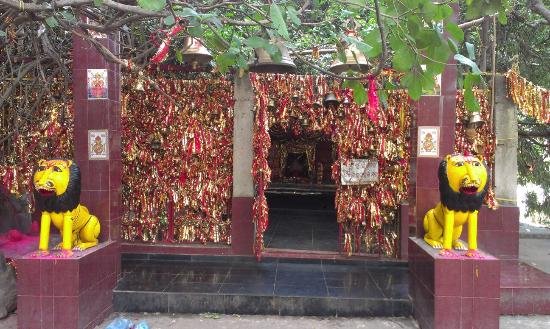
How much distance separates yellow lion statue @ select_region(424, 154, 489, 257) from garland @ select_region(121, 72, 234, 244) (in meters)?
3.38

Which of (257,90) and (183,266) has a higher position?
(257,90)

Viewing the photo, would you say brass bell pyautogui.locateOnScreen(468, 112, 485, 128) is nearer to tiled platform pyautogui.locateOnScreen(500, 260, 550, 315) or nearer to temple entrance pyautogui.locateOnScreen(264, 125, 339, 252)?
tiled platform pyautogui.locateOnScreen(500, 260, 550, 315)

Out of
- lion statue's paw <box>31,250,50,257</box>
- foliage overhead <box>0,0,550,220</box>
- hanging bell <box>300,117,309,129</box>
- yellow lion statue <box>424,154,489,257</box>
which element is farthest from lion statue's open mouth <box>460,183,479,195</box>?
lion statue's paw <box>31,250,50,257</box>

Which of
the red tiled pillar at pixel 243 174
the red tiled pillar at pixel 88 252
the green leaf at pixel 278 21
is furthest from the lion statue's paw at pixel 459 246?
the red tiled pillar at pixel 88 252

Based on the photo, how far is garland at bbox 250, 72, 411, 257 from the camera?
624 cm

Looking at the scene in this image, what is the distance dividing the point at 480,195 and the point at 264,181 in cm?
282

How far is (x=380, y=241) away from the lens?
6.55 m

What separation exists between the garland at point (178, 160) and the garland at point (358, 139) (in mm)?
825

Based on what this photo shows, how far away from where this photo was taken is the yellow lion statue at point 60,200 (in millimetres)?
4098

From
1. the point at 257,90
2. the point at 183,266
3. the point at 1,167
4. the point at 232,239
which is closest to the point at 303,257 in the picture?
the point at 232,239

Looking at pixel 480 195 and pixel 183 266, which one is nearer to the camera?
pixel 480 195

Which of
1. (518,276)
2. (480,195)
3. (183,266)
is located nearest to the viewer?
(480,195)

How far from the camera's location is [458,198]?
167 inches

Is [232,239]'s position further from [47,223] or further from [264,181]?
[47,223]
